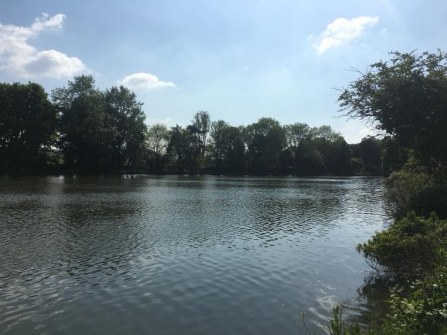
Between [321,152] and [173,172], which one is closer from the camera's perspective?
[173,172]

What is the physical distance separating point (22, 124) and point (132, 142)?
2478 centimetres

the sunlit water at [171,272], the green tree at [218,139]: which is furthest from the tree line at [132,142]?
the sunlit water at [171,272]

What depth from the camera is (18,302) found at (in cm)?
857

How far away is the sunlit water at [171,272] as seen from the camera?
25.5ft

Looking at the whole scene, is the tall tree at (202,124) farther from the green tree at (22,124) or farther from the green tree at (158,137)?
the green tree at (22,124)

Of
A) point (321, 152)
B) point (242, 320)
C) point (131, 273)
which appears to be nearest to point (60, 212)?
point (131, 273)

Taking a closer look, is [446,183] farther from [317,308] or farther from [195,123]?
[195,123]

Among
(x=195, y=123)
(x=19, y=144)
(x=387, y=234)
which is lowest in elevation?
(x=387, y=234)

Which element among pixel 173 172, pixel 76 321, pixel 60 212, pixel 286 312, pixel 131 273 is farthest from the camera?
pixel 173 172

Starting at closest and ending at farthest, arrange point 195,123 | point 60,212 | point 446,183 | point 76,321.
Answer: point 76,321 → point 446,183 → point 60,212 → point 195,123

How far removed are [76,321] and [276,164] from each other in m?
118

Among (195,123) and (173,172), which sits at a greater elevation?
(195,123)

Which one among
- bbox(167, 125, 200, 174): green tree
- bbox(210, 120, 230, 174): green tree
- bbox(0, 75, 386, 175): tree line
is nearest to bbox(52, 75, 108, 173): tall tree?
bbox(0, 75, 386, 175): tree line

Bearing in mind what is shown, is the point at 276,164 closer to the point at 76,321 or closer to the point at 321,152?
the point at 321,152
